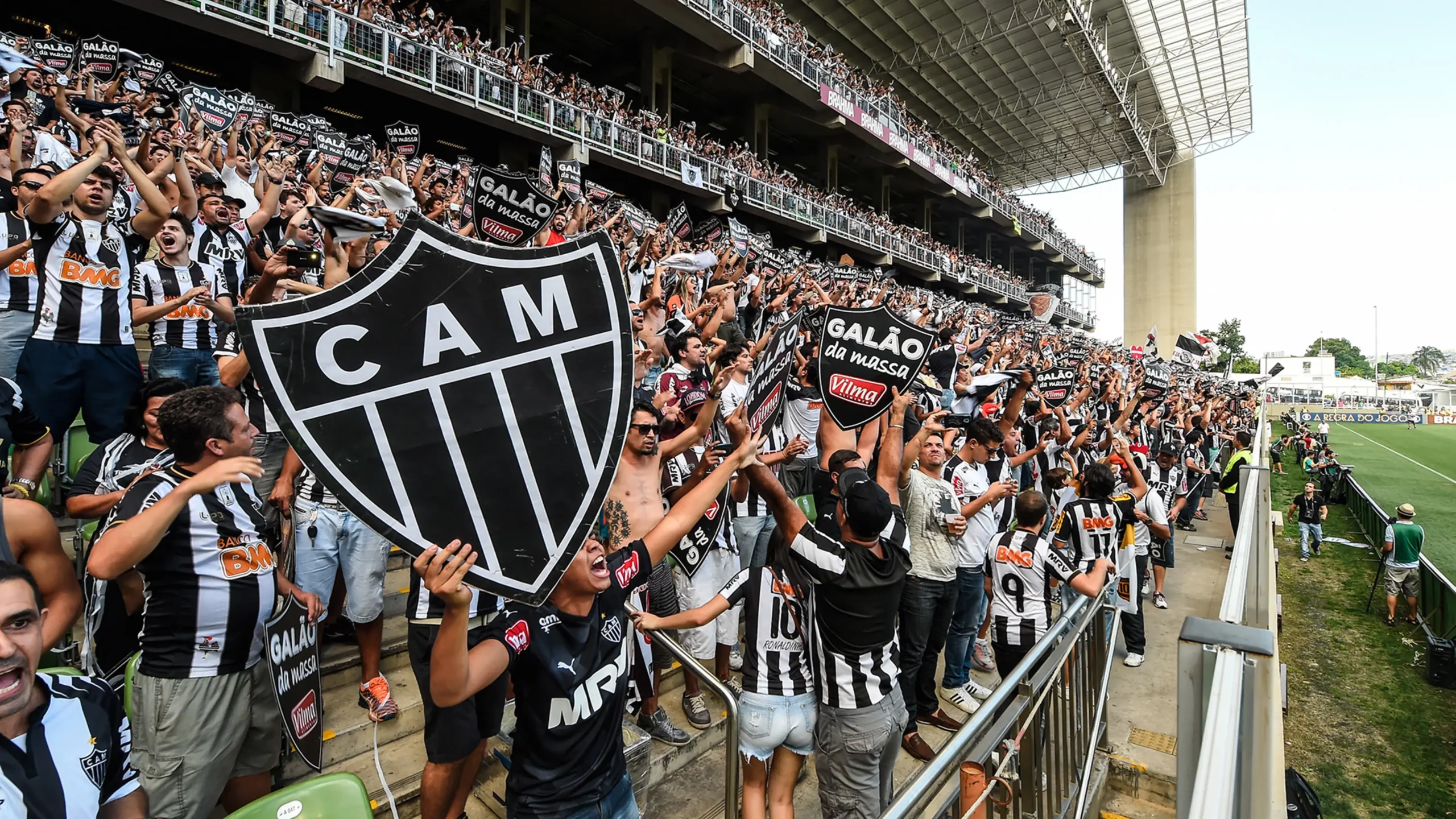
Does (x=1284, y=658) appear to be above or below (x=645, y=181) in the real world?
below

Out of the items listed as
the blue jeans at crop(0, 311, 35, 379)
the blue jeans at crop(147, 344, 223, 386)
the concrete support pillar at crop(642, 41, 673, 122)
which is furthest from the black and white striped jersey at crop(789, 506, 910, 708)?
the concrete support pillar at crop(642, 41, 673, 122)

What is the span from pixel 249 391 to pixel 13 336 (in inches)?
50.0

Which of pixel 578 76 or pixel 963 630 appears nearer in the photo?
pixel 963 630

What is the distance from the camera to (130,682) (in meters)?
2.58

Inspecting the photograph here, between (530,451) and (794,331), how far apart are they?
2329mm

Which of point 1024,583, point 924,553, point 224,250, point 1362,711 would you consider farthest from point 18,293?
point 1362,711

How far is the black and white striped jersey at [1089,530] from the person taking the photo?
5.43 metres

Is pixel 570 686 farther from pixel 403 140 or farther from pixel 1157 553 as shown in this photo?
pixel 403 140

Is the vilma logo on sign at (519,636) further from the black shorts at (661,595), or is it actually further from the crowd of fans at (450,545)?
the black shorts at (661,595)

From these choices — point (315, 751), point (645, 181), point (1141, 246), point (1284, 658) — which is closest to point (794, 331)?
point (315, 751)

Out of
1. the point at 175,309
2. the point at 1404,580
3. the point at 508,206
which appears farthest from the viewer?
the point at 1404,580

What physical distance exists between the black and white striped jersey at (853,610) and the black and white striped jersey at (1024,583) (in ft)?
6.36

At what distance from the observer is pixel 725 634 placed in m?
4.48

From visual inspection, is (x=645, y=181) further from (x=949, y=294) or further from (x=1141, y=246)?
(x=1141, y=246)
